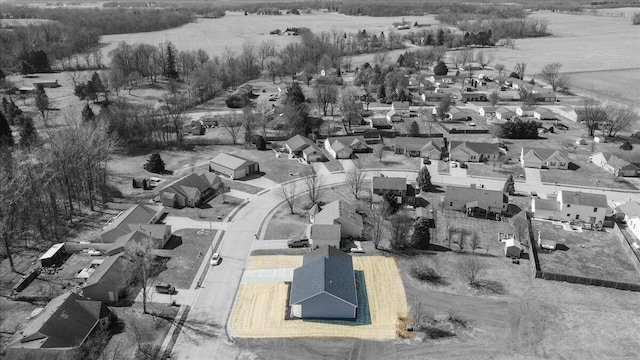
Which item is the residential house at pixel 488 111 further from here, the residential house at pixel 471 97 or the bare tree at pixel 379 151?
the bare tree at pixel 379 151

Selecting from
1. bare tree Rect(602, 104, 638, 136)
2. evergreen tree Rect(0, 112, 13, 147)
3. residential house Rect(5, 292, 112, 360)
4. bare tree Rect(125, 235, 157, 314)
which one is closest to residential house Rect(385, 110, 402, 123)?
bare tree Rect(602, 104, 638, 136)

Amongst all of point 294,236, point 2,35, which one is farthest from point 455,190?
point 2,35

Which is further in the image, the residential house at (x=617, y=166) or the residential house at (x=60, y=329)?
the residential house at (x=617, y=166)

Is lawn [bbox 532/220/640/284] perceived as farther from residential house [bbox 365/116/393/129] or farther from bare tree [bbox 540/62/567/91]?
bare tree [bbox 540/62/567/91]

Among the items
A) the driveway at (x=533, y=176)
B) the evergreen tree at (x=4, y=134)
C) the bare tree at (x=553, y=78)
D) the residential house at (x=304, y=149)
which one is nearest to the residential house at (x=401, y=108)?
the residential house at (x=304, y=149)

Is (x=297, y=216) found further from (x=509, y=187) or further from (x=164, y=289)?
(x=509, y=187)

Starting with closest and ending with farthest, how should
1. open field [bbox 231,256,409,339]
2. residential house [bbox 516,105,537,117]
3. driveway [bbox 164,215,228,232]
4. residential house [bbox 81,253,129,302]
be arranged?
open field [bbox 231,256,409,339], residential house [bbox 81,253,129,302], driveway [bbox 164,215,228,232], residential house [bbox 516,105,537,117]

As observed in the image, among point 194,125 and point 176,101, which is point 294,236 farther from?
point 176,101
